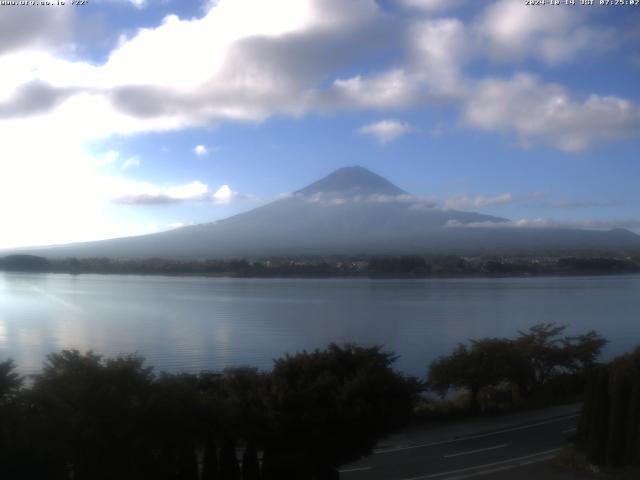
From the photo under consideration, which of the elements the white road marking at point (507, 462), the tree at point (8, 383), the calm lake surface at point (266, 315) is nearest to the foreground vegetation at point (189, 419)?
the tree at point (8, 383)

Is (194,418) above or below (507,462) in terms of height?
above

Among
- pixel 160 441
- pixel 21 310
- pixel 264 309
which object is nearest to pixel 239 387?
pixel 160 441

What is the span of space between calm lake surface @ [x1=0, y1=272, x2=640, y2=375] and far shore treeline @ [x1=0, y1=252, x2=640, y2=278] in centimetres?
52

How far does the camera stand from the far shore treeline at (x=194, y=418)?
5.14m

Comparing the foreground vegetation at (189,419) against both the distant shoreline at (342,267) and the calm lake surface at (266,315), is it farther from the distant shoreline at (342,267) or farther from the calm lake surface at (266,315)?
the distant shoreline at (342,267)

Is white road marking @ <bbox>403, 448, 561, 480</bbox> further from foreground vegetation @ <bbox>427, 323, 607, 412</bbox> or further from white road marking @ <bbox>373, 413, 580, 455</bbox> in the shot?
foreground vegetation @ <bbox>427, 323, 607, 412</bbox>

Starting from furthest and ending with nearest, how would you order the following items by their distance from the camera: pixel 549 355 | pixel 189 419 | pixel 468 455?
1. pixel 549 355
2. pixel 468 455
3. pixel 189 419

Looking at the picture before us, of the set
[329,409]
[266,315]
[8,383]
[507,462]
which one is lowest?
[507,462]

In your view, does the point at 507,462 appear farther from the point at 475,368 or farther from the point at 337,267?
the point at 337,267

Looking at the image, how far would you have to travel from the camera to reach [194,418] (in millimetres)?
5758

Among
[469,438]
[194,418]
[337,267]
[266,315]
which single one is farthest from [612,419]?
[337,267]

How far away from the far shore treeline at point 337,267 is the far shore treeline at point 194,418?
891 inches

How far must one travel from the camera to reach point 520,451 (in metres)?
9.34

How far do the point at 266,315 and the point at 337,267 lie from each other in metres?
15.1
